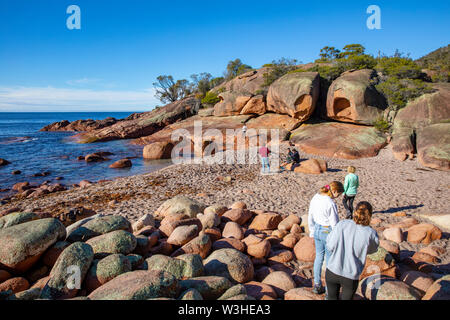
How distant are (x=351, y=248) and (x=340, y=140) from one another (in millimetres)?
16442

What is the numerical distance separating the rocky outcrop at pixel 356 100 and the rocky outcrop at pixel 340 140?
0.75 metres

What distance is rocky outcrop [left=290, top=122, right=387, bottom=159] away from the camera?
664 inches

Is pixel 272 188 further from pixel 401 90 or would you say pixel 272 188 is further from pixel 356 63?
pixel 356 63

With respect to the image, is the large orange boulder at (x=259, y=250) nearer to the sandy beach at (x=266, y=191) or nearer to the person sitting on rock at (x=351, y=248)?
the person sitting on rock at (x=351, y=248)

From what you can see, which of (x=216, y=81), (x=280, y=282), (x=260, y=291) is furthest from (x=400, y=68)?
(x=216, y=81)

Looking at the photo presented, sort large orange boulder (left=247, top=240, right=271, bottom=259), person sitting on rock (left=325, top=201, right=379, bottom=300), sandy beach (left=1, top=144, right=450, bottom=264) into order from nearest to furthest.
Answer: person sitting on rock (left=325, top=201, right=379, bottom=300)
large orange boulder (left=247, top=240, right=271, bottom=259)
sandy beach (left=1, top=144, right=450, bottom=264)

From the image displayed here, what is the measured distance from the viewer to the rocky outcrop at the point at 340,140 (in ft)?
55.4

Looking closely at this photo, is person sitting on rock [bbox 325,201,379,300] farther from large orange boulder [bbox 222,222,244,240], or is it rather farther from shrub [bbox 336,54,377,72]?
shrub [bbox 336,54,377,72]

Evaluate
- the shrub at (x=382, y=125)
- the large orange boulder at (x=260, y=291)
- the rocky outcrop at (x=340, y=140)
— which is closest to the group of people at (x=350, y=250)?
the large orange boulder at (x=260, y=291)

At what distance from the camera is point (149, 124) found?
37562mm

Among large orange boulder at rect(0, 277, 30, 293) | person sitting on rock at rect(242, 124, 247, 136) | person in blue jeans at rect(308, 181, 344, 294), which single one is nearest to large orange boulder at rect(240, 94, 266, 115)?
person sitting on rock at rect(242, 124, 247, 136)

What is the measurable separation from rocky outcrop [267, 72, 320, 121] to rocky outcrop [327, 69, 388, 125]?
146 cm

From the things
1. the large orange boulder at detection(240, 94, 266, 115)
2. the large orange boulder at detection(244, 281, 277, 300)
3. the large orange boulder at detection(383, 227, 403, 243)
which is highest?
the large orange boulder at detection(240, 94, 266, 115)
